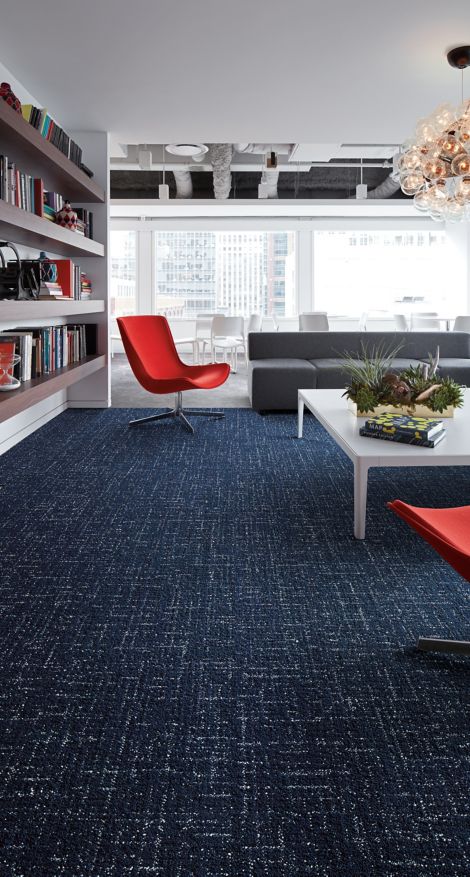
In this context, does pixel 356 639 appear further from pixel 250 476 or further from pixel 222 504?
pixel 250 476

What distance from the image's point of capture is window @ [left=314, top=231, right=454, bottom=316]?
13102 millimetres

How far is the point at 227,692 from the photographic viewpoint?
176cm

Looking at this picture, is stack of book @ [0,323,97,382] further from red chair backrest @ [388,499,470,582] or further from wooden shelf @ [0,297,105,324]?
red chair backrest @ [388,499,470,582]

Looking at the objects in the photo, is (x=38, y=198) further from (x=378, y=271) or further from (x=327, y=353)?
(x=378, y=271)

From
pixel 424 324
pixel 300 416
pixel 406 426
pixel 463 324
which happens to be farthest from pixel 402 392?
pixel 424 324

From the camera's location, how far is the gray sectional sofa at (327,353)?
5.80 m

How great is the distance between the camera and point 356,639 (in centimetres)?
202

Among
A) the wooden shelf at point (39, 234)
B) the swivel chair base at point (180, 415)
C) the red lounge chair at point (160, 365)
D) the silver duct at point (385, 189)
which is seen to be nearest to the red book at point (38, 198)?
the wooden shelf at point (39, 234)

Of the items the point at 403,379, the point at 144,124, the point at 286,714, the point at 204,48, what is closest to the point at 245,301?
the point at 144,124

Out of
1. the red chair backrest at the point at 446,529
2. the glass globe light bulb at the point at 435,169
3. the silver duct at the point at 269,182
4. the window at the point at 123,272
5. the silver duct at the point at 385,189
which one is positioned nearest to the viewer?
the red chair backrest at the point at 446,529

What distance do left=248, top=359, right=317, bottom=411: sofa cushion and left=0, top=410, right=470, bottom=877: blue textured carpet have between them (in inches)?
97.0

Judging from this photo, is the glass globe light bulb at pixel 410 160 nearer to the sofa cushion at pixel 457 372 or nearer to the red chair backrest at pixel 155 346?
the sofa cushion at pixel 457 372

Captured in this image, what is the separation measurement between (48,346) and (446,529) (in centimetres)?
337

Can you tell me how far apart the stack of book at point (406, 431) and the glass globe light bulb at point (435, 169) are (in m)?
2.88
